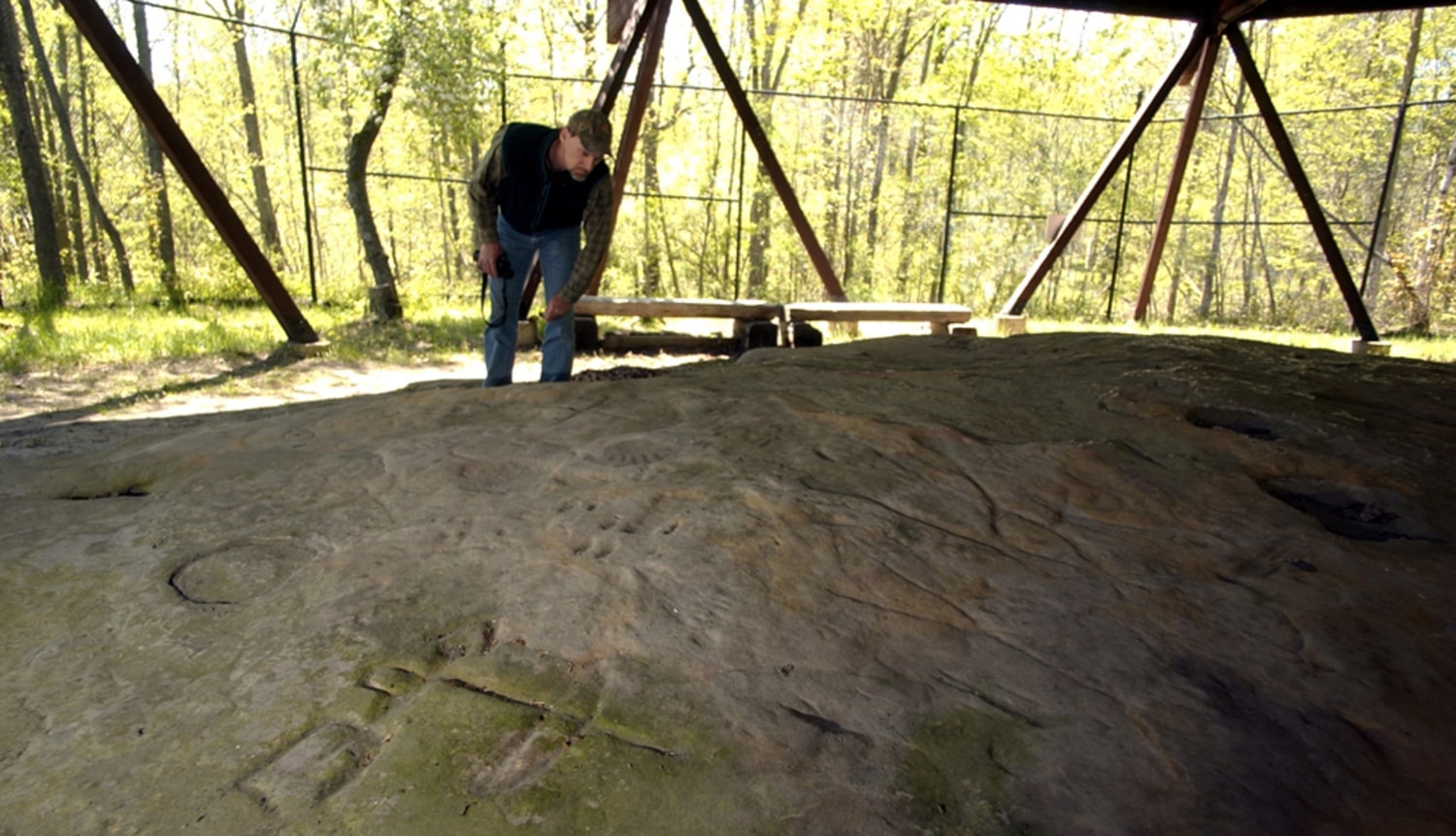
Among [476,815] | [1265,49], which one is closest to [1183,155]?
[476,815]

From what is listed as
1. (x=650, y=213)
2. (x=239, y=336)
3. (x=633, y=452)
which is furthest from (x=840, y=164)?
(x=633, y=452)

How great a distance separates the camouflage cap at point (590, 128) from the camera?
4.02 metres

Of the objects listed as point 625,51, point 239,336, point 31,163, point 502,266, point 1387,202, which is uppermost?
point 625,51

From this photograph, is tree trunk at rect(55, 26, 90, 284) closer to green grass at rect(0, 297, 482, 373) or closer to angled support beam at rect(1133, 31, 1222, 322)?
green grass at rect(0, 297, 482, 373)

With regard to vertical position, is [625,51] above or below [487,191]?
above

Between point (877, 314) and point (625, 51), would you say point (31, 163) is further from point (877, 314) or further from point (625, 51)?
point (877, 314)

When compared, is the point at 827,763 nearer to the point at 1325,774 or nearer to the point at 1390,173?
the point at 1325,774

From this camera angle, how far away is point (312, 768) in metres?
1.37

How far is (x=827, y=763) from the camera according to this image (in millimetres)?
1385

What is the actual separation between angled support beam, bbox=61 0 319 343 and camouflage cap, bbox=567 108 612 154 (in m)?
3.62

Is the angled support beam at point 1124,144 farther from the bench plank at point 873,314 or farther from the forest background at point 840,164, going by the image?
the forest background at point 840,164

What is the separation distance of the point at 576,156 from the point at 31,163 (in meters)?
8.64

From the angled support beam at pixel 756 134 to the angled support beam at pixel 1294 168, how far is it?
3.91 metres

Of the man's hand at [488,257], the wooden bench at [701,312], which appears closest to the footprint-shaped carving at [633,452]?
the man's hand at [488,257]
